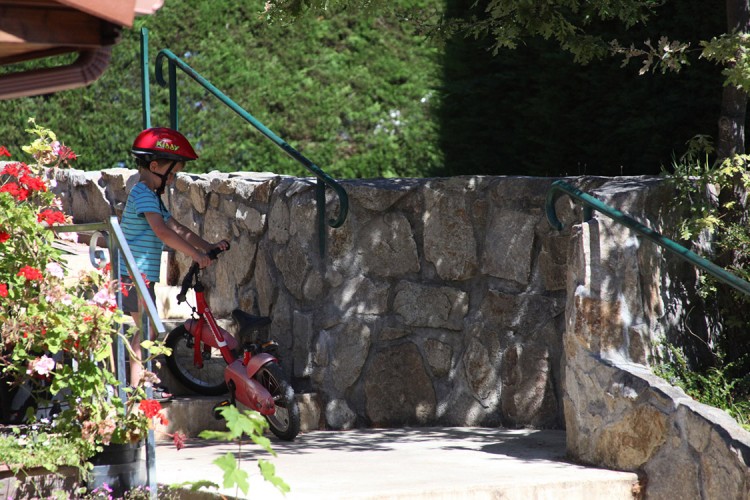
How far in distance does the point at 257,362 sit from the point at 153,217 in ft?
2.79

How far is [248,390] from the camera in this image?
5293 millimetres

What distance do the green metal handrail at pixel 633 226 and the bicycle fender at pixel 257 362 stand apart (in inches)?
58.6

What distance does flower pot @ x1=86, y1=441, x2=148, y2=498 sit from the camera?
4.18m

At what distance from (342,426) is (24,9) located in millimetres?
3484

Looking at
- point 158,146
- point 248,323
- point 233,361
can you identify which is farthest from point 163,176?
point 233,361

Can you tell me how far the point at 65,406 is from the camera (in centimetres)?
458

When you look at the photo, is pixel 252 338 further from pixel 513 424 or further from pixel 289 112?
pixel 289 112

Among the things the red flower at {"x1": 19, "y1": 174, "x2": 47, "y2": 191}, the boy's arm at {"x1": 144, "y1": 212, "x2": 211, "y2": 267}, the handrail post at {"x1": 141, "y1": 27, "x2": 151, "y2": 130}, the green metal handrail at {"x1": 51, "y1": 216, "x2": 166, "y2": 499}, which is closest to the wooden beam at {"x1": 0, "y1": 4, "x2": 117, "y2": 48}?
the green metal handrail at {"x1": 51, "y1": 216, "x2": 166, "y2": 499}

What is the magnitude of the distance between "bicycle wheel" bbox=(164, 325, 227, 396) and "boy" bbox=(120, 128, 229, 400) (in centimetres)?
40

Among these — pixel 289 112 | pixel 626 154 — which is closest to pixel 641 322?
pixel 626 154

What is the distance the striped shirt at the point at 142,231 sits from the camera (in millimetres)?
5230

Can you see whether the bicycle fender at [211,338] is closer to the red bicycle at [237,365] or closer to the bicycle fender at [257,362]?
the red bicycle at [237,365]

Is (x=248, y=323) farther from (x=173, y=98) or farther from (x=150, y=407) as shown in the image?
(x=173, y=98)

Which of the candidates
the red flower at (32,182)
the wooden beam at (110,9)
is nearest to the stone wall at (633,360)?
the red flower at (32,182)
